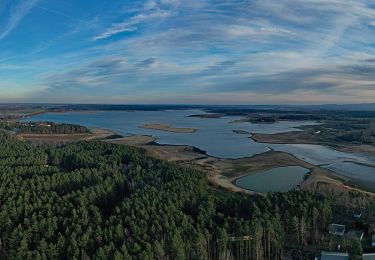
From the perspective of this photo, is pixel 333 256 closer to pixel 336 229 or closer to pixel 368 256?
pixel 368 256

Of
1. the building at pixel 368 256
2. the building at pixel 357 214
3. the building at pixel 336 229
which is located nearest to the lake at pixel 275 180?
the building at pixel 357 214

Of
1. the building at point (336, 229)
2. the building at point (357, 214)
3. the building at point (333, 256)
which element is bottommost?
the building at point (333, 256)

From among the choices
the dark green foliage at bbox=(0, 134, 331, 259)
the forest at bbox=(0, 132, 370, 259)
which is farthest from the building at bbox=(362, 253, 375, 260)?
the dark green foliage at bbox=(0, 134, 331, 259)

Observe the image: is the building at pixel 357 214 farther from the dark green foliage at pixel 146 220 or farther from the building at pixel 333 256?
the building at pixel 333 256

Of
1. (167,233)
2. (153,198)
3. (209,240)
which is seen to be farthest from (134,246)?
(153,198)

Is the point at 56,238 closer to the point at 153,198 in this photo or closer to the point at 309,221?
the point at 153,198

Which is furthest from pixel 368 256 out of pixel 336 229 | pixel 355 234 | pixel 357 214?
pixel 357 214

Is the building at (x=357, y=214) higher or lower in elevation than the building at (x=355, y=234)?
higher
